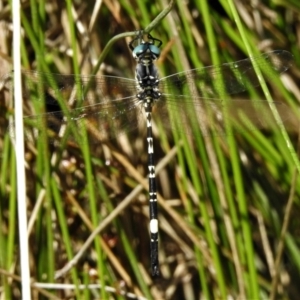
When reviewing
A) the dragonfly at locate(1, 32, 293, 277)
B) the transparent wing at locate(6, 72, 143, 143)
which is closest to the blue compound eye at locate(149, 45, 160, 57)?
the dragonfly at locate(1, 32, 293, 277)

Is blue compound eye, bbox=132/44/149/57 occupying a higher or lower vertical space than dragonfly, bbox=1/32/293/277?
higher

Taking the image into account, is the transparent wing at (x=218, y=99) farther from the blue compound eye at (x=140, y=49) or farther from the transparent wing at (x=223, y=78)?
the blue compound eye at (x=140, y=49)

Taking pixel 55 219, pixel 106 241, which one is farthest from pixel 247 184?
pixel 55 219

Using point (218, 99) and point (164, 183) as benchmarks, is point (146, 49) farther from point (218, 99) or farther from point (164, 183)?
point (164, 183)

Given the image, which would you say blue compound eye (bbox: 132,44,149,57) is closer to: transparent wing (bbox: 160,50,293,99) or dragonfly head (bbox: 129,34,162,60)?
dragonfly head (bbox: 129,34,162,60)

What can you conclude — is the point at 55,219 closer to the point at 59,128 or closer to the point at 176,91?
the point at 59,128

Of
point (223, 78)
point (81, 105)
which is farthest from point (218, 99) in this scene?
A: point (81, 105)

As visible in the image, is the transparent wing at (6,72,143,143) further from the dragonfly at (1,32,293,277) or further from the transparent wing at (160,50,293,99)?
the transparent wing at (160,50,293,99)
